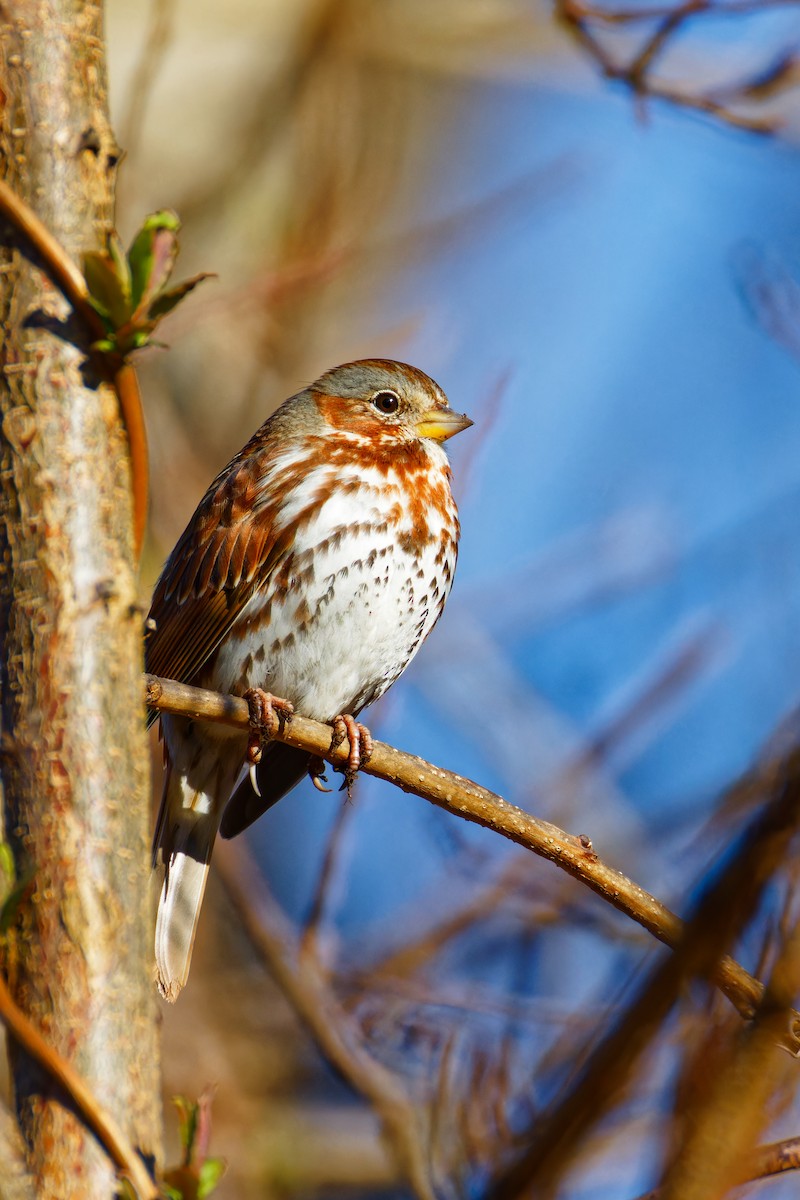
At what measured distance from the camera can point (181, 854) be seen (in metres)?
4.51

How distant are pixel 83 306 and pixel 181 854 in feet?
9.61

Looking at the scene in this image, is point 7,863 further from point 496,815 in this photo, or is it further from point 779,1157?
point 496,815

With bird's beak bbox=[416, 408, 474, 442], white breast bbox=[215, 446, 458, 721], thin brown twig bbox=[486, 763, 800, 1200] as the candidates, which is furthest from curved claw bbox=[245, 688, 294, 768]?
thin brown twig bbox=[486, 763, 800, 1200]

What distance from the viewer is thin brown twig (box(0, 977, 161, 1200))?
5.24 ft

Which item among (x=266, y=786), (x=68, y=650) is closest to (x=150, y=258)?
(x=68, y=650)

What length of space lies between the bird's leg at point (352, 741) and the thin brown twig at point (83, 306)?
6.10 feet

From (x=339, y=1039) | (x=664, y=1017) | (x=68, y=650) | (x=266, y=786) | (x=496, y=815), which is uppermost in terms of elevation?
(x=664, y=1017)

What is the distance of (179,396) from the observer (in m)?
8.61

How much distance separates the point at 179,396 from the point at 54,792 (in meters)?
7.09

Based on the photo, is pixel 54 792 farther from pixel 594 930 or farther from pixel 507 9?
pixel 507 9

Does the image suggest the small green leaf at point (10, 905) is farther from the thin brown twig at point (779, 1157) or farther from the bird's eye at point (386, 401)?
the bird's eye at point (386, 401)

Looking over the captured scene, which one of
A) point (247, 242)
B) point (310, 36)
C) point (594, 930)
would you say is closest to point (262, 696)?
point (594, 930)

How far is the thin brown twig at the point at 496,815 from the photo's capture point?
2.60 metres

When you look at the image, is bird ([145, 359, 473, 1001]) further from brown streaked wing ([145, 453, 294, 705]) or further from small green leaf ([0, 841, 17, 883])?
small green leaf ([0, 841, 17, 883])
